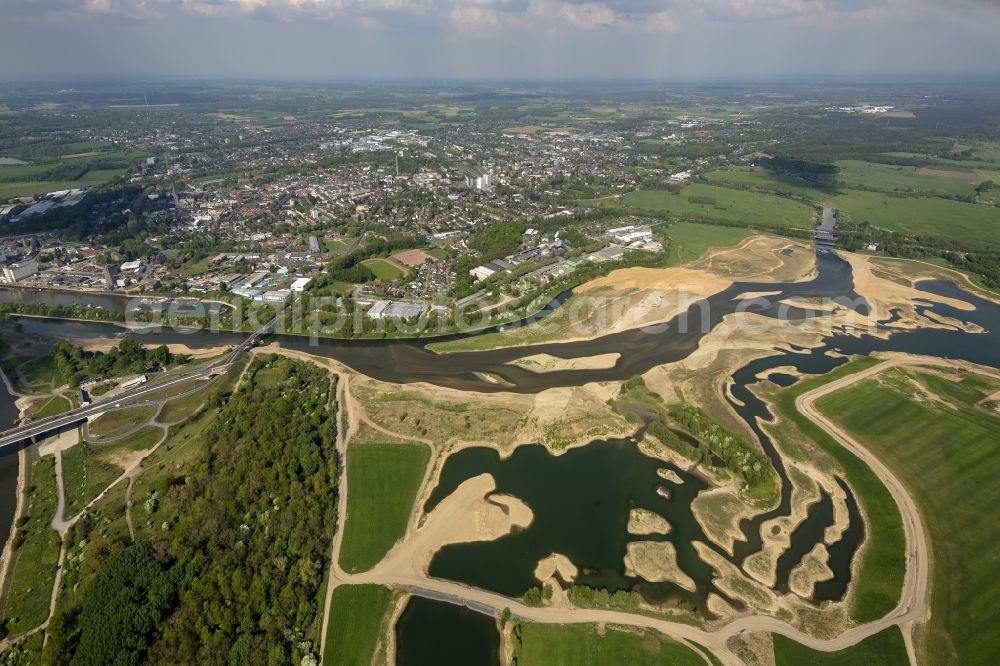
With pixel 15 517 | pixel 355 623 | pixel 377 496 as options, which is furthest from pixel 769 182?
pixel 15 517

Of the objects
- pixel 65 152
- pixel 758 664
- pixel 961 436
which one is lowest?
pixel 758 664

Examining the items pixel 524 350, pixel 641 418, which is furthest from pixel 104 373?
pixel 641 418

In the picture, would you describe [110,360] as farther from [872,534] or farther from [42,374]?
[872,534]

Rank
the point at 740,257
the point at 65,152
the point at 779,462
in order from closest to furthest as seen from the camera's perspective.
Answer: the point at 779,462 < the point at 740,257 < the point at 65,152

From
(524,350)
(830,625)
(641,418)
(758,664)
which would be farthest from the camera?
(524,350)

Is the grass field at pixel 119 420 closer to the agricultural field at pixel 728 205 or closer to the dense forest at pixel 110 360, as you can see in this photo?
the dense forest at pixel 110 360

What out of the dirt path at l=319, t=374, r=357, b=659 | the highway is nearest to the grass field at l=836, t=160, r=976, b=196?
the dirt path at l=319, t=374, r=357, b=659

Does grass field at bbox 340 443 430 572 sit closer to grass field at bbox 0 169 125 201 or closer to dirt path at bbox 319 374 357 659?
dirt path at bbox 319 374 357 659

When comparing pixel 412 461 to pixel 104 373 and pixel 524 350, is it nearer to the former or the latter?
pixel 524 350
